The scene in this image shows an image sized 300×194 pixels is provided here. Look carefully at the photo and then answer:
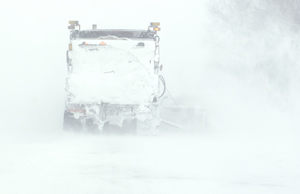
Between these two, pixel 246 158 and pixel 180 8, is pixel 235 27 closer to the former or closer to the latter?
pixel 180 8

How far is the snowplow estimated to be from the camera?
56.8ft

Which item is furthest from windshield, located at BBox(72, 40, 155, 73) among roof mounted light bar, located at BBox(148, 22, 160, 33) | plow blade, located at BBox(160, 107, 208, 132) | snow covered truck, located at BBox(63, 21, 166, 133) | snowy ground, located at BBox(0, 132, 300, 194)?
plow blade, located at BBox(160, 107, 208, 132)

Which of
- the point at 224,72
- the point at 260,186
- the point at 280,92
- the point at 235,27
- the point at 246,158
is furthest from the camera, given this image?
the point at 235,27

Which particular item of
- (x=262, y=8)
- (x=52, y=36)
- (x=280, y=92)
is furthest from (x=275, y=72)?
(x=52, y=36)

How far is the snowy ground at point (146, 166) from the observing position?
872cm

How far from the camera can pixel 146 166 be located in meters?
10.8

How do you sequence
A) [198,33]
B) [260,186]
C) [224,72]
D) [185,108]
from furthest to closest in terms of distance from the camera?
1. [198,33]
2. [224,72]
3. [185,108]
4. [260,186]

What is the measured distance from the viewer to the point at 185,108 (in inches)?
774

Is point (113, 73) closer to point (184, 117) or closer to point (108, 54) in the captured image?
point (108, 54)

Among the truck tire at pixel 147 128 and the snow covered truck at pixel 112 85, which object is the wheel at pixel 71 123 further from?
the truck tire at pixel 147 128

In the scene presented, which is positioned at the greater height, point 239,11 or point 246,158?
point 239,11

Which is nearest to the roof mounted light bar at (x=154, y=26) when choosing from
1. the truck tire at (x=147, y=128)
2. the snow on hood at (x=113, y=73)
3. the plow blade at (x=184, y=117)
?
the snow on hood at (x=113, y=73)

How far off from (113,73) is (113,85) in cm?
38

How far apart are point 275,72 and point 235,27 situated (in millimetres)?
4458
